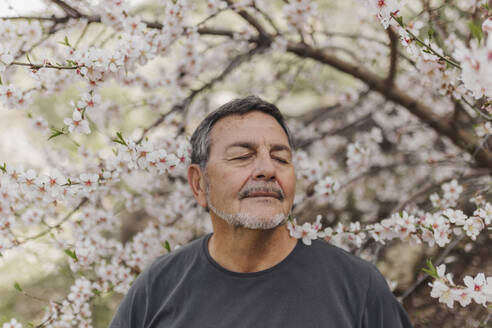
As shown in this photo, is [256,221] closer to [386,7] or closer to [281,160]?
[281,160]

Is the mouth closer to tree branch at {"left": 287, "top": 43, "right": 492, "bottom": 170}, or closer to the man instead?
the man

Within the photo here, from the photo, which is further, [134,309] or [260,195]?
[134,309]

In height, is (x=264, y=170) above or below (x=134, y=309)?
above

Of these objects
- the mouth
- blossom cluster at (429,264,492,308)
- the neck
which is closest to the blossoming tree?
blossom cluster at (429,264,492,308)

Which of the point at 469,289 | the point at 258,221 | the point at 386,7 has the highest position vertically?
the point at 386,7

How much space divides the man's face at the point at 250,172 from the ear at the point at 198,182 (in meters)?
0.09

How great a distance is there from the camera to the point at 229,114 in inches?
67.9

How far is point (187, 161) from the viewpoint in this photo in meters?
2.03

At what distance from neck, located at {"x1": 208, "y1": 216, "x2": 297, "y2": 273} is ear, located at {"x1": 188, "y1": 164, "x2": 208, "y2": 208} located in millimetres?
171

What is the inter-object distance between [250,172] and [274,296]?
1.59 ft

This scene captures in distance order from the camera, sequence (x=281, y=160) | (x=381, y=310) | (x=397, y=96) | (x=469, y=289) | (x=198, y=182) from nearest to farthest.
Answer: (x=469, y=289), (x=381, y=310), (x=281, y=160), (x=198, y=182), (x=397, y=96)

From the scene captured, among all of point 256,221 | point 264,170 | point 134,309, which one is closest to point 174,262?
point 134,309

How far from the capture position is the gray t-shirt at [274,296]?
144 cm

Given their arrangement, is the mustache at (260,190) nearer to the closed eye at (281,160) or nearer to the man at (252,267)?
the man at (252,267)
